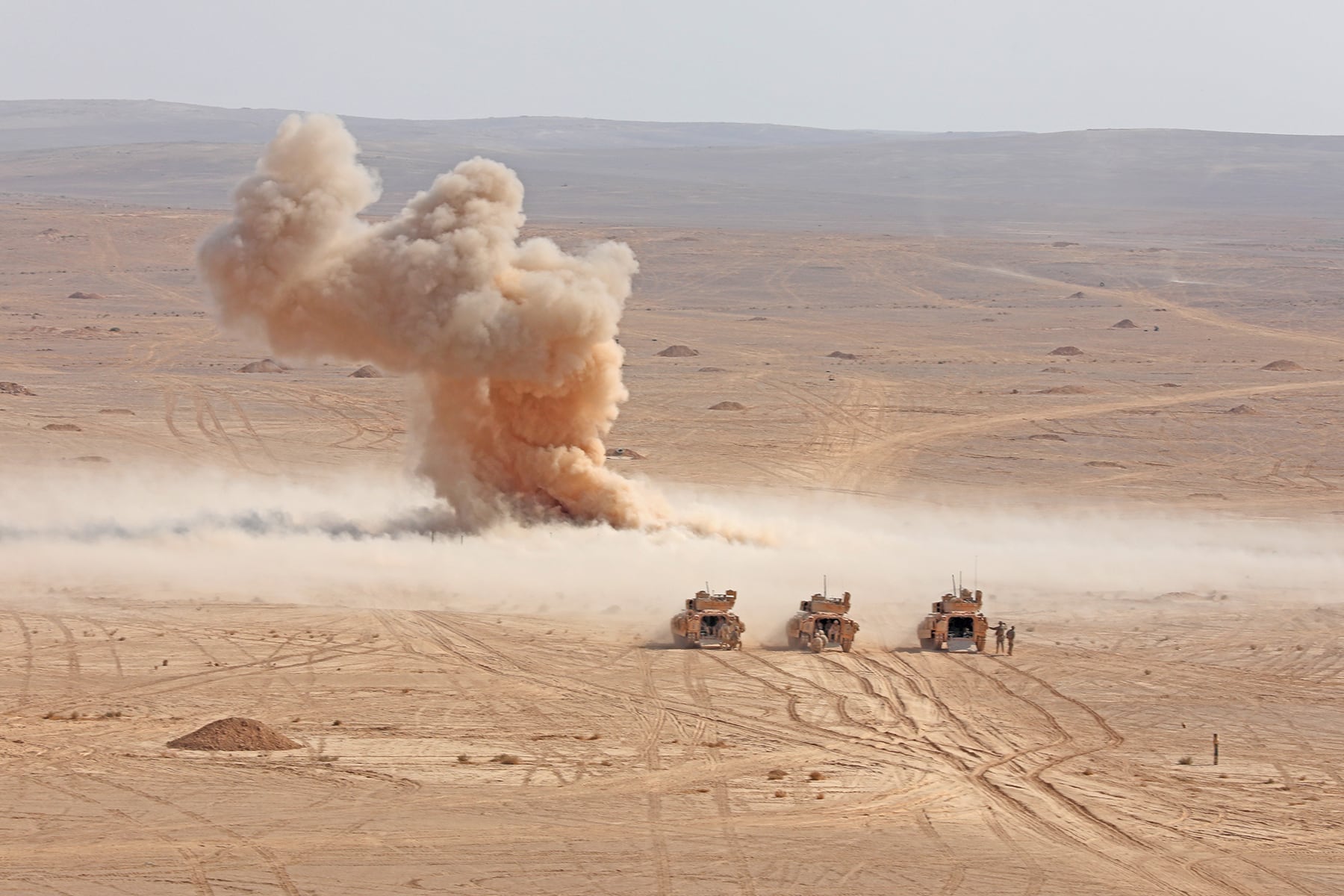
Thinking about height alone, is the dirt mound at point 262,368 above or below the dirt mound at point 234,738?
above

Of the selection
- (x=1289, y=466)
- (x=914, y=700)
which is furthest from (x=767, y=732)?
(x=1289, y=466)

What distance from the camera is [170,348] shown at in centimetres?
9331

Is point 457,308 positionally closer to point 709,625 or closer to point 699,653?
point 709,625

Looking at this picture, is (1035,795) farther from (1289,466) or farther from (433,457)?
(1289,466)

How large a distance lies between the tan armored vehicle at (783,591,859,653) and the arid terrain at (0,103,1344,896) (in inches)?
21.7

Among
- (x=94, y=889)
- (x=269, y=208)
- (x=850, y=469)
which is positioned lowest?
(x=94, y=889)

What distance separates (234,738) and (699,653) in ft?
38.4

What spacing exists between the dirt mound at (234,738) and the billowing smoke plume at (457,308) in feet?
59.6

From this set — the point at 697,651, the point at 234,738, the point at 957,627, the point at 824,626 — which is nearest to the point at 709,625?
the point at 697,651

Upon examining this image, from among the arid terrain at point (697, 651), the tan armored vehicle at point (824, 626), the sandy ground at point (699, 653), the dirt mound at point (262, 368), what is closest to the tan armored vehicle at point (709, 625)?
the arid terrain at point (697, 651)

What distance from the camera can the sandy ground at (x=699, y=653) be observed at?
83.4 feet

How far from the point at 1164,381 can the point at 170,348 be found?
5061 cm

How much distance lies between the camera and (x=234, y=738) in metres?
29.5

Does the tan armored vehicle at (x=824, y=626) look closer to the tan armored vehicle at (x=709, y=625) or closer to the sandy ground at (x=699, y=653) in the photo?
the sandy ground at (x=699, y=653)
